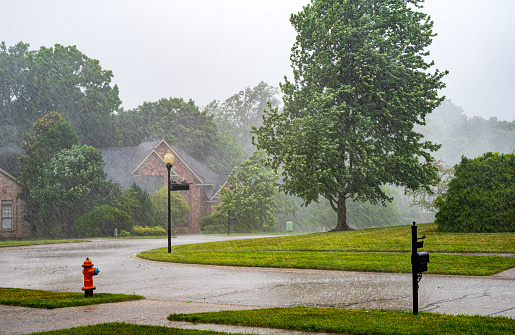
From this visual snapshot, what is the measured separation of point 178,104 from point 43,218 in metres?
32.9

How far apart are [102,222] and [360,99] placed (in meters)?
20.8

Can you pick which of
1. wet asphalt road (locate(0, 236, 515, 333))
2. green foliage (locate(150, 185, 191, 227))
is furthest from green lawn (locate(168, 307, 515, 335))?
green foliage (locate(150, 185, 191, 227))

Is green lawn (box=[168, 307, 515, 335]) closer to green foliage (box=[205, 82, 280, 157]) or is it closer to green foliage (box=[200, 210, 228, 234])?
green foliage (box=[200, 210, 228, 234])

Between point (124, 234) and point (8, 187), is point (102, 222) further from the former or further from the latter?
point (8, 187)

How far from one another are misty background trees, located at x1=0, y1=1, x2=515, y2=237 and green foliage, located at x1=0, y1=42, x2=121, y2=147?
0.14 metres

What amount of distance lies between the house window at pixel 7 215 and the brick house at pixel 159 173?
970 cm

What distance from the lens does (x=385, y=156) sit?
29.4 m

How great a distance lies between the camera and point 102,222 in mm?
39812

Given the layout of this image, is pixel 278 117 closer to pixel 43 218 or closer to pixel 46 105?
pixel 43 218

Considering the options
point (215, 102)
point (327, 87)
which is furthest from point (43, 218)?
point (215, 102)

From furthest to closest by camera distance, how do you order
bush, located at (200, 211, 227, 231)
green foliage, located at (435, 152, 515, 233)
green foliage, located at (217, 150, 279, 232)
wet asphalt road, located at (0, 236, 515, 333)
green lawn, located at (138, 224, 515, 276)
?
1. bush, located at (200, 211, 227, 231)
2. green foliage, located at (217, 150, 279, 232)
3. green foliage, located at (435, 152, 515, 233)
4. green lawn, located at (138, 224, 515, 276)
5. wet asphalt road, located at (0, 236, 515, 333)

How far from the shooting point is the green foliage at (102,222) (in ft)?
129

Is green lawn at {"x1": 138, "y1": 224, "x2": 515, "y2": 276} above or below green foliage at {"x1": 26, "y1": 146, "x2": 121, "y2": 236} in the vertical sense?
below

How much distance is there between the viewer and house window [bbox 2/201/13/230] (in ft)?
141
